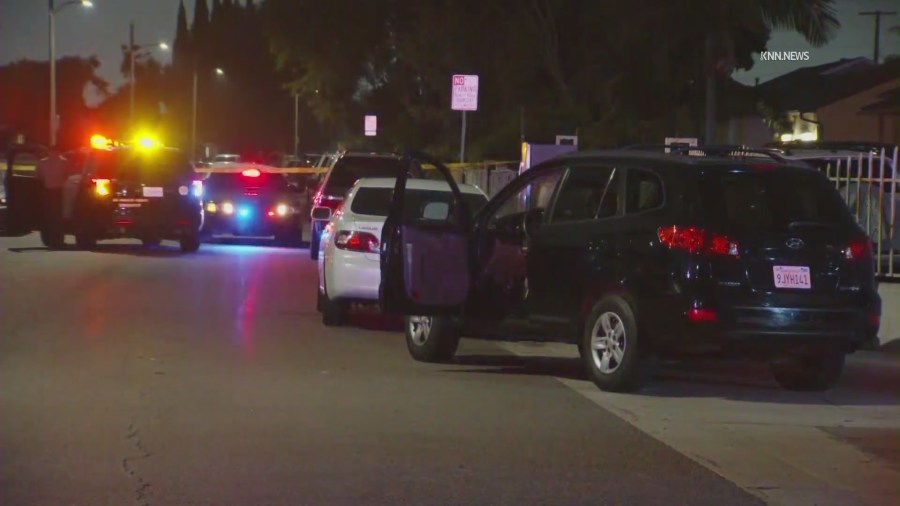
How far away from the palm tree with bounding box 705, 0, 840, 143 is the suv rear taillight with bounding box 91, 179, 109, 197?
14.2 m

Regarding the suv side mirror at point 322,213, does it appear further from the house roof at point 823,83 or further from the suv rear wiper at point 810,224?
the house roof at point 823,83

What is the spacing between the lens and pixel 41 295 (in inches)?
656

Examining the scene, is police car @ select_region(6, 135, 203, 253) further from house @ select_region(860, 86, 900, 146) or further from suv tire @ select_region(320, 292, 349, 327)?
house @ select_region(860, 86, 900, 146)

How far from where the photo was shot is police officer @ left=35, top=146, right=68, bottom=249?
931 inches

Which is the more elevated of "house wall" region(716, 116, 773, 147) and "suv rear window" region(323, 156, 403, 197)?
"house wall" region(716, 116, 773, 147)

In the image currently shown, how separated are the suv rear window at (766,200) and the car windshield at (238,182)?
732 inches

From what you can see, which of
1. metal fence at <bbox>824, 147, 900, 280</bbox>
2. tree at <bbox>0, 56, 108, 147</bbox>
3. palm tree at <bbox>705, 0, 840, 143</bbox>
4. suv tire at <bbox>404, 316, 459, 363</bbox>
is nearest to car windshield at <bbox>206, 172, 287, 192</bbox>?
palm tree at <bbox>705, 0, 840, 143</bbox>

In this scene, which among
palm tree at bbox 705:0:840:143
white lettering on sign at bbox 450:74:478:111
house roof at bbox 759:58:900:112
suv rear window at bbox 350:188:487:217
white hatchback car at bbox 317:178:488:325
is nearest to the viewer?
white hatchback car at bbox 317:178:488:325

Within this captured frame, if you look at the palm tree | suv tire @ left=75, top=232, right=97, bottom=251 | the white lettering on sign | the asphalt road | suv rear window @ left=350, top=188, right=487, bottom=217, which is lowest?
the asphalt road

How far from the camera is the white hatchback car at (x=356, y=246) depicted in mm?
13883

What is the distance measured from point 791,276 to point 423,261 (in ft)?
9.44

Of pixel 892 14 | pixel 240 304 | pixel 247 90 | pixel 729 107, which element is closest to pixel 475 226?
pixel 240 304

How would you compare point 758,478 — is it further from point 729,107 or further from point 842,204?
point 729,107

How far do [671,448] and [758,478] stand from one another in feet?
2.70
